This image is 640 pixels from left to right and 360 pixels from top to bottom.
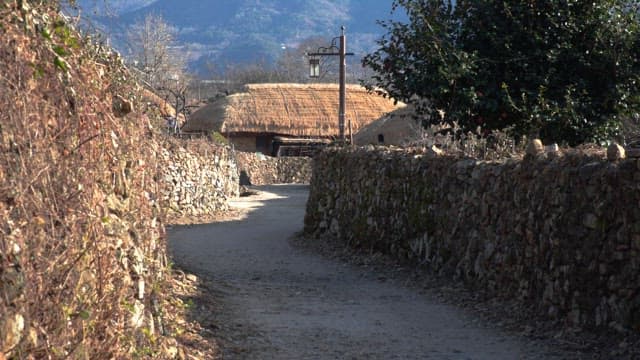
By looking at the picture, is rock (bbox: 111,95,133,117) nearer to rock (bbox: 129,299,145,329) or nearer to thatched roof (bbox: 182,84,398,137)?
rock (bbox: 129,299,145,329)

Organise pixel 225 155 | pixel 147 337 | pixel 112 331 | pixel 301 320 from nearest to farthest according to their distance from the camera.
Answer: pixel 112 331, pixel 147 337, pixel 301 320, pixel 225 155

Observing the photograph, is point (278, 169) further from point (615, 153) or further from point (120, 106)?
point (120, 106)

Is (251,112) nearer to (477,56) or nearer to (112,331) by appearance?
(477,56)

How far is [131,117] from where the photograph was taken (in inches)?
327

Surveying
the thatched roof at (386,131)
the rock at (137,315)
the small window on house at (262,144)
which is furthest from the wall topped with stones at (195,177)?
the small window on house at (262,144)

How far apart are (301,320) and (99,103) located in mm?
3852

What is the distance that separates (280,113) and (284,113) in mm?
224

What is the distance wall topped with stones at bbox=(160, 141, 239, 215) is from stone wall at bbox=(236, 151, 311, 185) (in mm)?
19389

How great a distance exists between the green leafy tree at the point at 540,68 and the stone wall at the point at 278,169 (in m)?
36.5

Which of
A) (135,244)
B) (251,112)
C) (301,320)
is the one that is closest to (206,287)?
(301,320)

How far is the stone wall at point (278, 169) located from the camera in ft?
168

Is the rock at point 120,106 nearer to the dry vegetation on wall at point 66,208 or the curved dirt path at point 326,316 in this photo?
the dry vegetation on wall at point 66,208

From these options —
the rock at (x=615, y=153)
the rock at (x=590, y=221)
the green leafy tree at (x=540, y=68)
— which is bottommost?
the rock at (x=590, y=221)

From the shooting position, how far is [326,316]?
10.1m
